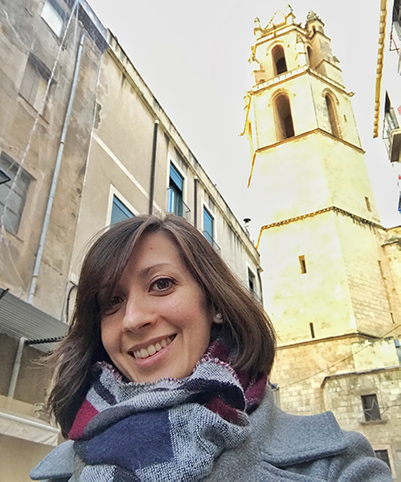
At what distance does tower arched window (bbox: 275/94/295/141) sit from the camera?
30867 mm

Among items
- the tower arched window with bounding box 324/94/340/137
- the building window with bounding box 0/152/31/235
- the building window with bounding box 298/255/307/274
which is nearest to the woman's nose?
the building window with bounding box 0/152/31/235

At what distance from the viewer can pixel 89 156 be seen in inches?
337

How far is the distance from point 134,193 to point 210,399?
8.93m

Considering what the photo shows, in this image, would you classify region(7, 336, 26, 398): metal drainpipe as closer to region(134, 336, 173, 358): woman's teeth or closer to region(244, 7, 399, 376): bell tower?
region(134, 336, 173, 358): woman's teeth

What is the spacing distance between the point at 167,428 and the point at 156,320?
0.40 m

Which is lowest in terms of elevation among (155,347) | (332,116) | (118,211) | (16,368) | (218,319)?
(155,347)

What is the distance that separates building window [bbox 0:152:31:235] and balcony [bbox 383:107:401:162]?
13.4m

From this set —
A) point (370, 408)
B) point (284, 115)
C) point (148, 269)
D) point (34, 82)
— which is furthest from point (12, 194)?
point (284, 115)

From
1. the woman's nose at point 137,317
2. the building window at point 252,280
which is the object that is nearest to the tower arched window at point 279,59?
the building window at point 252,280

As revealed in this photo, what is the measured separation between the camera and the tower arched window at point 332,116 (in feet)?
95.2

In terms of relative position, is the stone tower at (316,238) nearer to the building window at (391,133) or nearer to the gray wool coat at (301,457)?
the building window at (391,133)

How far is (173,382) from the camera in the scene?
131 cm

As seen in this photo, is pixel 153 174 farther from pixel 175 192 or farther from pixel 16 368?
pixel 16 368

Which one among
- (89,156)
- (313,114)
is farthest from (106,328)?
(313,114)
